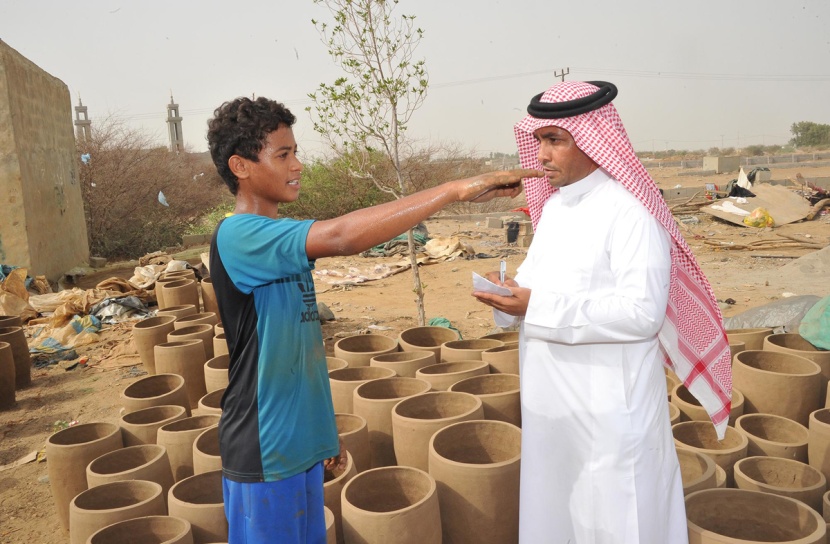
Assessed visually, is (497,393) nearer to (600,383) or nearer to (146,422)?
(600,383)

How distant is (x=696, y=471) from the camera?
8.38 feet

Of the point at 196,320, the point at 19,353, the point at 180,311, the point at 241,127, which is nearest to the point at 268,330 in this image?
the point at 241,127

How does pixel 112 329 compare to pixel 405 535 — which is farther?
pixel 112 329

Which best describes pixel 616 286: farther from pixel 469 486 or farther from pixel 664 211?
pixel 469 486

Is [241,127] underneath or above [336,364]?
above

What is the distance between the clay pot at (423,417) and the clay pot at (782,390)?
4.57ft

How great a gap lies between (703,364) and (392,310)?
5973 millimetres

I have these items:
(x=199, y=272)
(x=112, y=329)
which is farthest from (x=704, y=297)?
(x=199, y=272)

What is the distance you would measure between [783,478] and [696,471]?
1.25 ft

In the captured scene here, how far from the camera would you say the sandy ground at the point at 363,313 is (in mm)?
3955

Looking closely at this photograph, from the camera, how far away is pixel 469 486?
2.46 m

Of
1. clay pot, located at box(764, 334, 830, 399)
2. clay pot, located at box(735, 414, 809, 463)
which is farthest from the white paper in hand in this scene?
clay pot, located at box(764, 334, 830, 399)

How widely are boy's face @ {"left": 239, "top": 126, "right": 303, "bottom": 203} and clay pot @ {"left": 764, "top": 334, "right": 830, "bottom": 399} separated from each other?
294 cm

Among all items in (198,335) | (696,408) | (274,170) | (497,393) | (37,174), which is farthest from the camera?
(37,174)
